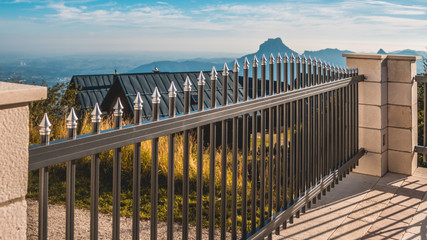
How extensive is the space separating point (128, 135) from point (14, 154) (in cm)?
59

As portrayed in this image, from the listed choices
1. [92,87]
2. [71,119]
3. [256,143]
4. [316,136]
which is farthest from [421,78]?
[92,87]

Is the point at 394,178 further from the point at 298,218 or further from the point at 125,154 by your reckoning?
the point at 125,154

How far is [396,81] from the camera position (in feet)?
Answer: 17.1

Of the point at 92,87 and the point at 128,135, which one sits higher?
the point at 92,87

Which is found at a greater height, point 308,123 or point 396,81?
point 396,81

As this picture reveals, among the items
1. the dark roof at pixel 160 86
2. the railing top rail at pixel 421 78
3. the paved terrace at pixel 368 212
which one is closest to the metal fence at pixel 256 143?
the paved terrace at pixel 368 212

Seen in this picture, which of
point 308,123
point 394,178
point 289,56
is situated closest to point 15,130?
point 289,56

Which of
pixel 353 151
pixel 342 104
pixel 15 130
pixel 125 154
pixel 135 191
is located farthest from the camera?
pixel 125 154

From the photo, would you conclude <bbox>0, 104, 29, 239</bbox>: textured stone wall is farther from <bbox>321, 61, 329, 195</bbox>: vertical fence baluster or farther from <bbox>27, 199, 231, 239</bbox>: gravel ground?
<bbox>321, 61, 329, 195</bbox>: vertical fence baluster

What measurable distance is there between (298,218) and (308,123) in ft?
2.98

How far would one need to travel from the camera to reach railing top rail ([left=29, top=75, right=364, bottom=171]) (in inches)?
66.2

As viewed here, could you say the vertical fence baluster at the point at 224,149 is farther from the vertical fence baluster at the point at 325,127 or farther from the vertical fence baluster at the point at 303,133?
the vertical fence baluster at the point at 325,127

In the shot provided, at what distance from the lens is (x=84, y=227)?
3.81 metres

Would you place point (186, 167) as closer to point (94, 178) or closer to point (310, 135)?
point (94, 178)
